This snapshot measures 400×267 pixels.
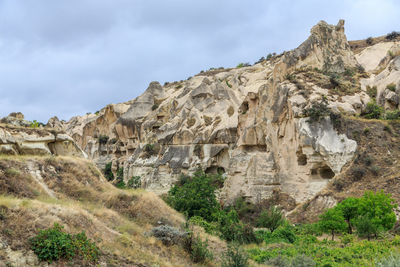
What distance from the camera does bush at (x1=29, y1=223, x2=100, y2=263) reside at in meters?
7.34

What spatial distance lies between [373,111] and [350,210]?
11789 millimetres

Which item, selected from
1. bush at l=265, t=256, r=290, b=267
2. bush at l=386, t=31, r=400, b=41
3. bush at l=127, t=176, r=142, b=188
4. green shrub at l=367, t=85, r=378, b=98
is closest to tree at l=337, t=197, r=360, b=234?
bush at l=265, t=256, r=290, b=267

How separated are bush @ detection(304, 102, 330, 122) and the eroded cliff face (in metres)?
0.36

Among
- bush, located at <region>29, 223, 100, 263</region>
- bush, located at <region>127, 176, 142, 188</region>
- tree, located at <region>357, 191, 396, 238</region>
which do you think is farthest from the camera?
bush, located at <region>127, 176, 142, 188</region>

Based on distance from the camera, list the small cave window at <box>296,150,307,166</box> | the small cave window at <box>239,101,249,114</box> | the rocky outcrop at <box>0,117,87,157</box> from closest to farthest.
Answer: the rocky outcrop at <box>0,117,87,157</box>
the small cave window at <box>296,150,307,166</box>
the small cave window at <box>239,101,249,114</box>

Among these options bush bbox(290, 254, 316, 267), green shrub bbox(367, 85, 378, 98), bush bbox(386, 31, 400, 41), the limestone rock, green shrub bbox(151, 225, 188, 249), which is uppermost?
bush bbox(386, 31, 400, 41)

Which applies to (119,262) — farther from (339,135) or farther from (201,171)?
(201,171)

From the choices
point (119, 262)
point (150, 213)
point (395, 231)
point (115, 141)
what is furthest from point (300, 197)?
point (115, 141)

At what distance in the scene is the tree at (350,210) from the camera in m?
17.3

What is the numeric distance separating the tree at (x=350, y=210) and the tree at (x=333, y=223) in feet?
1.14

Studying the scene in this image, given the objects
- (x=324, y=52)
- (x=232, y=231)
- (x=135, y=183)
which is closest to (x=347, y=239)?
(x=232, y=231)

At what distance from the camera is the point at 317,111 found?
24109 mm

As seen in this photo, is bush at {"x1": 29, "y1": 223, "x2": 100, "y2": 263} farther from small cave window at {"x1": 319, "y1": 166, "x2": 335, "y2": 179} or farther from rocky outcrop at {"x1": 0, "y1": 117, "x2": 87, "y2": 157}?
small cave window at {"x1": 319, "y1": 166, "x2": 335, "y2": 179}

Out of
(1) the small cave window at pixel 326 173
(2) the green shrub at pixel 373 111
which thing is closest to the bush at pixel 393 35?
(2) the green shrub at pixel 373 111
